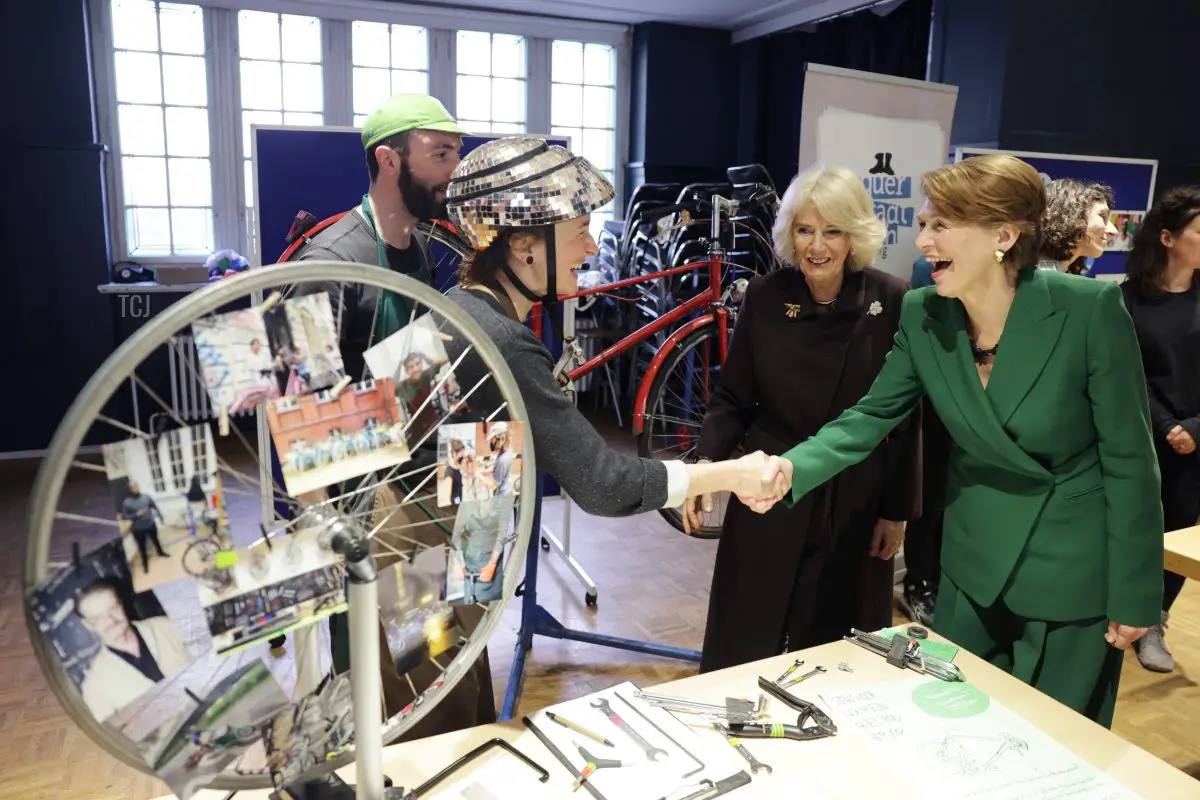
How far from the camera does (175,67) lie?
18.0 ft

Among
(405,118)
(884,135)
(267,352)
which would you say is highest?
(884,135)

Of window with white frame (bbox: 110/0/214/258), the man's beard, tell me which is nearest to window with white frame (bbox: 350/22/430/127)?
window with white frame (bbox: 110/0/214/258)

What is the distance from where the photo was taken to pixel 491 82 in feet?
21.1

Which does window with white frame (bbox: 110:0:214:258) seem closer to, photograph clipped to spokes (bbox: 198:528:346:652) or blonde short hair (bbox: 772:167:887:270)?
blonde short hair (bbox: 772:167:887:270)

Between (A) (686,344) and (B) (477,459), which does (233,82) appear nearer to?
(A) (686,344)

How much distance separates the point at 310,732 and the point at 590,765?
35 centimetres

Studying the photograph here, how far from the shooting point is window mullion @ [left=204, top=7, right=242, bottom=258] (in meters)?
5.55

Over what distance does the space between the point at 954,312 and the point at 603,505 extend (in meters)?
0.74

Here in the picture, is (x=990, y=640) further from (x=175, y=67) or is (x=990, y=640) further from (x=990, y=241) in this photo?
(x=175, y=67)

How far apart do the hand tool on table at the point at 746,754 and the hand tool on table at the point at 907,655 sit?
1.09ft

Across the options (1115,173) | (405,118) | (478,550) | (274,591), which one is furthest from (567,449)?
(1115,173)

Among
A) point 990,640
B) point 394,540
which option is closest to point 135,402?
point 394,540

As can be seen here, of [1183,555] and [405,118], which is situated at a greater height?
[405,118]

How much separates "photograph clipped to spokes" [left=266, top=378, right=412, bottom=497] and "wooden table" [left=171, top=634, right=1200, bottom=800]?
442mm
